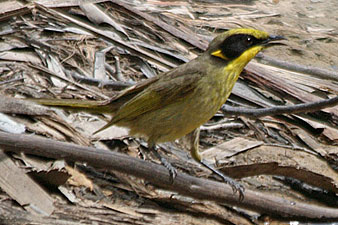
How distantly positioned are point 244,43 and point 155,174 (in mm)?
1369

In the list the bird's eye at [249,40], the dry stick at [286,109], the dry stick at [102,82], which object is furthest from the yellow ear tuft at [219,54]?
the dry stick at [102,82]

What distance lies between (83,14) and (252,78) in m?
2.25

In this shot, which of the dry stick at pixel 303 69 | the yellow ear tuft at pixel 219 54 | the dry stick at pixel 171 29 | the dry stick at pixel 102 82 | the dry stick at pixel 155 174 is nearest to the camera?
the dry stick at pixel 155 174

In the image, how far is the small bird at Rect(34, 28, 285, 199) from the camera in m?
5.34

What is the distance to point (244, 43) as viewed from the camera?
5.38 meters

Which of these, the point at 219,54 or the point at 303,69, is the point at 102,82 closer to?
the point at 219,54

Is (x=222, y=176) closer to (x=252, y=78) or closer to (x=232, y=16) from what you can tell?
(x=252, y=78)

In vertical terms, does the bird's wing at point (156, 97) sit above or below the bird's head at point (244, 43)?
below

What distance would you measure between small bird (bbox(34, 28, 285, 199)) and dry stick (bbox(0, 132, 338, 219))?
17 cm

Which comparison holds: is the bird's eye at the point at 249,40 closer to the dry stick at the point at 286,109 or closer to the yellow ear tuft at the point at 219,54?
the yellow ear tuft at the point at 219,54

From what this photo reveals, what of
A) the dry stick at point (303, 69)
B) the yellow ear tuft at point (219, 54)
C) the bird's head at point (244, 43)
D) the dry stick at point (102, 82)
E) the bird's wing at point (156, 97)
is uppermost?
the bird's head at point (244, 43)

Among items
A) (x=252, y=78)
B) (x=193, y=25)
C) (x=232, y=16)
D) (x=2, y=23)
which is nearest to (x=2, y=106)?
(x=2, y=23)

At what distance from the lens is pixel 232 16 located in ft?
31.7

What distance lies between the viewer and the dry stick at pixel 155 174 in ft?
15.0
